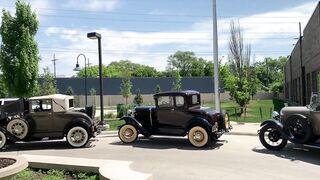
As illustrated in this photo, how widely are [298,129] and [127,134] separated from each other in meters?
5.91

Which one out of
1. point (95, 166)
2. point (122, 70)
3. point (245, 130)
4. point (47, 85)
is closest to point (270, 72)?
point (122, 70)

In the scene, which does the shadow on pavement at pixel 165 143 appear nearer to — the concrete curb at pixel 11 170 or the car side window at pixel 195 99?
the car side window at pixel 195 99

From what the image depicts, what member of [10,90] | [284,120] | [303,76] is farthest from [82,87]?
[284,120]

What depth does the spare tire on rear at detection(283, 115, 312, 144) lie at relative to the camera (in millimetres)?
12666

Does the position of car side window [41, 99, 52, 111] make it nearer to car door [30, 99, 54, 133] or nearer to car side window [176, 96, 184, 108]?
car door [30, 99, 54, 133]

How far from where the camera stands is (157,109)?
15.6m

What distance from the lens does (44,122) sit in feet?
50.7

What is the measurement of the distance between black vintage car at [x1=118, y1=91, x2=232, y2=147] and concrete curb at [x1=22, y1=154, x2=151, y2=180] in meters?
4.69

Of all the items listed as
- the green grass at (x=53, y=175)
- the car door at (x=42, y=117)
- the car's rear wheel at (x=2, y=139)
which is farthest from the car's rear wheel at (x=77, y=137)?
the green grass at (x=53, y=175)

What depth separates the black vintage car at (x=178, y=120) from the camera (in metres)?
14.6

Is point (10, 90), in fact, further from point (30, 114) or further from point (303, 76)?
point (303, 76)

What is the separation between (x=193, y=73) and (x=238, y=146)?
11389cm

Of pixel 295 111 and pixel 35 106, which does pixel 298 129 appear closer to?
pixel 295 111

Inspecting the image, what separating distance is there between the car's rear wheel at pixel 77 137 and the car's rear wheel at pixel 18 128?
1434mm
